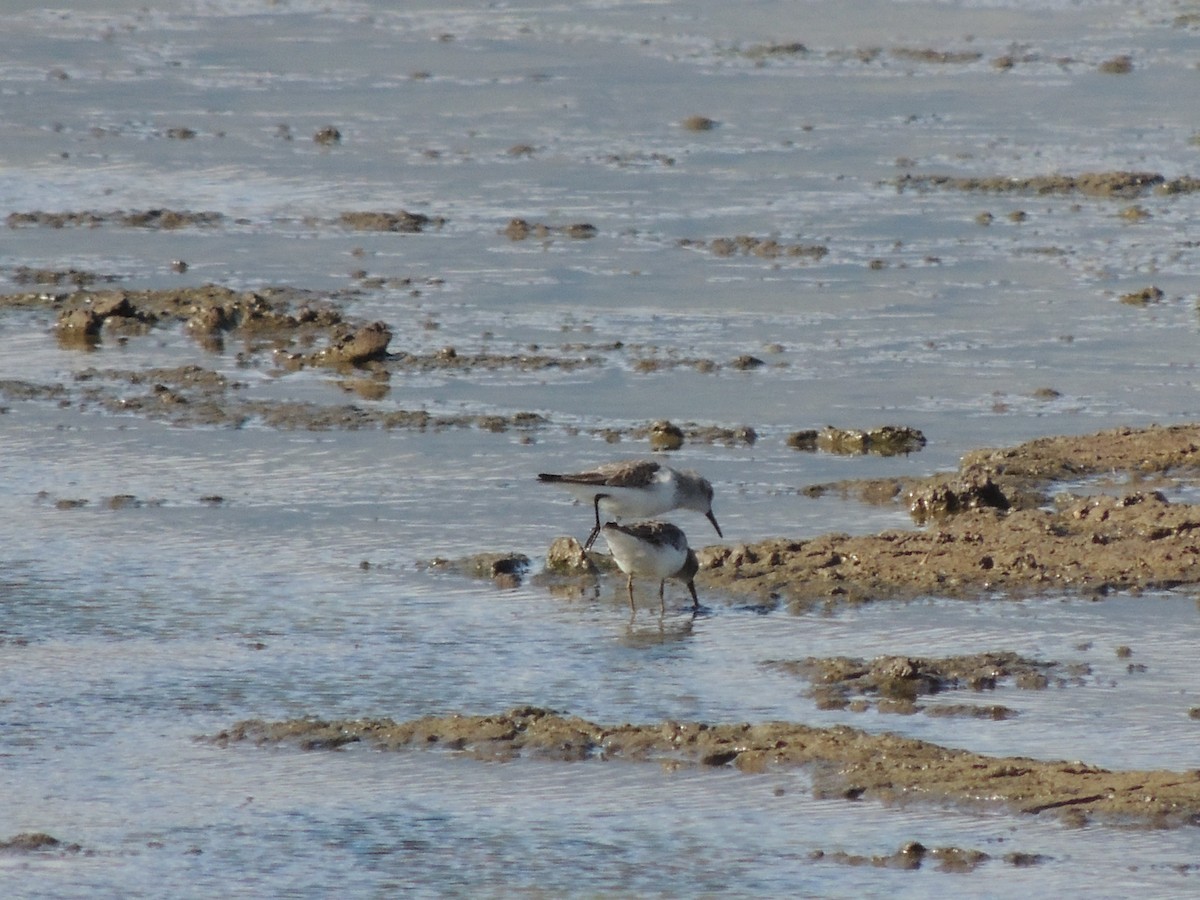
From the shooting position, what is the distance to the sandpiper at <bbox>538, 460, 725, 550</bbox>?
11.3 m

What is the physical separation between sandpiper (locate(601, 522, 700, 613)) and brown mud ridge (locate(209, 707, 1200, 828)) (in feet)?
5.37

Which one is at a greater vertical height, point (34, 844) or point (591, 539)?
point (591, 539)

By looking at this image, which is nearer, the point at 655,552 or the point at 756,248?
the point at 655,552

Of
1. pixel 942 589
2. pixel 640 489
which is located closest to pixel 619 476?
pixel 640 489

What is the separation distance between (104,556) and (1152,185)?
11.3 m

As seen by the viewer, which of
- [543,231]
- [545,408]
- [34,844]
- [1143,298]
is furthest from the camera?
[543,231]

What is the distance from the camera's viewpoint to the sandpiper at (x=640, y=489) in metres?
11.3

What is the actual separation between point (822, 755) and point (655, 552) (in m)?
2.18

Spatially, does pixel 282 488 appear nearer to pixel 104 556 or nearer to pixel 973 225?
pixel 104 556

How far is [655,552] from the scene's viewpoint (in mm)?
10375

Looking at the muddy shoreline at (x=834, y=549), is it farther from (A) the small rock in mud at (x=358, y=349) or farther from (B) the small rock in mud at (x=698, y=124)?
(B) the small rock in mud at (x=698, y=124)

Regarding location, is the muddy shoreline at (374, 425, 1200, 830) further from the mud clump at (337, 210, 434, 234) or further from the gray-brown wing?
the mud clump at (337, 210, 434, 234)

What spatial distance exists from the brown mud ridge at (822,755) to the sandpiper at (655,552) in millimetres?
1635

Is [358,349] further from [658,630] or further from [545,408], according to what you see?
[658,630]
